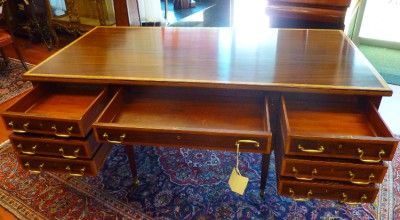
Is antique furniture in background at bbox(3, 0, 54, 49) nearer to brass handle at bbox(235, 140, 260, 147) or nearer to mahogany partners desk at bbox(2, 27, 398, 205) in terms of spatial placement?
mahogany partners desk at bbox(2, 27, 398, 205)

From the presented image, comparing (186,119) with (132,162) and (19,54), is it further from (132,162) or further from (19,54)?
(19,54)

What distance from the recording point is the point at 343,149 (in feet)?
3.26

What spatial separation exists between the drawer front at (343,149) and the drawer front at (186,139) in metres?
0.10

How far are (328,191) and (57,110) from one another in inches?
43.9

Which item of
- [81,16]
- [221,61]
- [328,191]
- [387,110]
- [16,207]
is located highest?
[221,61]

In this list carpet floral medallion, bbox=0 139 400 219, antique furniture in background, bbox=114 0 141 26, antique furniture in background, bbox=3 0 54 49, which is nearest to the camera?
carpet floral medallion, bbox=0 139 400 219

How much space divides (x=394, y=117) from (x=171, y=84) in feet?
5.20

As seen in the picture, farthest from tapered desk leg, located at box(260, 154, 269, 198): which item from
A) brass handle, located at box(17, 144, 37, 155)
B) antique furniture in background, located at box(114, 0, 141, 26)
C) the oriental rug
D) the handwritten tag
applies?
the oriental rug

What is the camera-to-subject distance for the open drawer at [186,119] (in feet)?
3.43

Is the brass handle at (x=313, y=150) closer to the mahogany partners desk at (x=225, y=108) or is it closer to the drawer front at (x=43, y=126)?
the mahogany partners desk at (x=225, y=108)

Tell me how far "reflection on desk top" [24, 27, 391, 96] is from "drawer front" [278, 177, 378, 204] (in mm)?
329

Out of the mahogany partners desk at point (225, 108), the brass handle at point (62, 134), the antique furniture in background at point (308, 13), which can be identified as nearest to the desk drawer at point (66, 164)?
the mahogany partners desk at point (225, 108)

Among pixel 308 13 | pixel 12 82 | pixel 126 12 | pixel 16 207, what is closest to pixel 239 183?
pixel 16 207

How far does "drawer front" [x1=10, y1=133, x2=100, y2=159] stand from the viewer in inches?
46.7
